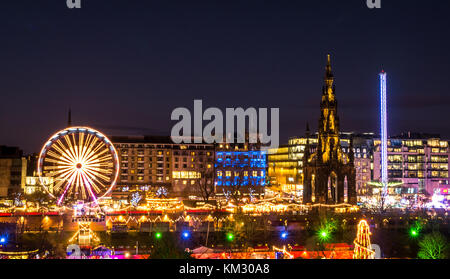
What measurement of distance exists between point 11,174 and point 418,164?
96067 millimetres

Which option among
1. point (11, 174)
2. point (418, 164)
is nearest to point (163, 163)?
point (11, 174)

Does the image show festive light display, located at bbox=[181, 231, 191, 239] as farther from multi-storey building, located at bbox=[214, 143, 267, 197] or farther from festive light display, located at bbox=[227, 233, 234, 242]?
multi-storey building, located at bbox=[214, 143, 267, 197]

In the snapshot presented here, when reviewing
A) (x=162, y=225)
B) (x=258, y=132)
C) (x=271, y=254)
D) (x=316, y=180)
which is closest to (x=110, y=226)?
(x=162, y=225)

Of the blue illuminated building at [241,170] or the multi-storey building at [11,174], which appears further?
the blue illuminated building at [241,170]

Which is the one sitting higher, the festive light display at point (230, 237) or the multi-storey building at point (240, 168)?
the multi-storey building at point (240, 168)

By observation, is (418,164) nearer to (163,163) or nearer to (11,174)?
(163,163)

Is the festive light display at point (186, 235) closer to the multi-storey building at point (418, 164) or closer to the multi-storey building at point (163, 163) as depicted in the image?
the multi-storey building at point (163, 163)

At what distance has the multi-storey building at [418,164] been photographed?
383 ft

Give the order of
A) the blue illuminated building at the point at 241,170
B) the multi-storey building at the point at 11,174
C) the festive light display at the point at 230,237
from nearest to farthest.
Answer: the festive light display at the point at 230,237
the multi-storey building at the point at 11,174
the blue illuminated building at the point at 241,170

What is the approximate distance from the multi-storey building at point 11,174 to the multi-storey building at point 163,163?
Answer: 20280 mm

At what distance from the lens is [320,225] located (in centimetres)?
5506

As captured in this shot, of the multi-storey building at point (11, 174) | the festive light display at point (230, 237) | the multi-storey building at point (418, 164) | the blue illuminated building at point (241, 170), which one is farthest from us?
the multi-storey building at point (418, 164)

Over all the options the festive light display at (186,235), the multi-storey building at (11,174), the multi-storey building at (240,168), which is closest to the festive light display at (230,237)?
the festive light display at (186,235)
